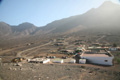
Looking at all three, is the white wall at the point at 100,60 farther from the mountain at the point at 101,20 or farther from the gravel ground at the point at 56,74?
the mountain at the point at 101,20

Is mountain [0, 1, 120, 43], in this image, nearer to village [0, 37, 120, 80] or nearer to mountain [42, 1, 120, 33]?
mountain [42, 1, 120, 33]

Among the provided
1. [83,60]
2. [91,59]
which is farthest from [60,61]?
[91,59]

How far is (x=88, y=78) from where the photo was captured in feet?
42.3

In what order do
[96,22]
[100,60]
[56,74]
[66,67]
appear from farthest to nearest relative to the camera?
[96,22] → [100,60] → [66,67] → [56,74]

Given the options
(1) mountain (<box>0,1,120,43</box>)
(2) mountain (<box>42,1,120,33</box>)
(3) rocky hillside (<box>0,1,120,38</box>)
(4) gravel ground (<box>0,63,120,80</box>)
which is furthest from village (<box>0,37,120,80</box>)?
(2) mountain (<box>42,1,120,33</box>)

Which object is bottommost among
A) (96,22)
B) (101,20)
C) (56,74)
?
(56,74)

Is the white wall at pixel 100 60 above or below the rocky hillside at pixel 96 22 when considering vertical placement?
below

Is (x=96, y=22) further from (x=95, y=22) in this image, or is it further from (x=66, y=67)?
(x=66, y=67)

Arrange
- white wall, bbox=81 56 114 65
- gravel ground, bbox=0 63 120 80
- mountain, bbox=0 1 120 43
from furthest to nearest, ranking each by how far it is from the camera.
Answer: mountain, bbox=0 1 120 43 → white wall, bbox=81 56 114 65 → gravel ground, bbox=0 63 120 80

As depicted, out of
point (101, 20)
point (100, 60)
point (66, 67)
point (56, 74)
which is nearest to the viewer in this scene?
point (56, 74)

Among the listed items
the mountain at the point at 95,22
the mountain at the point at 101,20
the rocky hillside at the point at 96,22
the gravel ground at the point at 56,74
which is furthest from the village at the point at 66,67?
the mountain at the point at 101,20

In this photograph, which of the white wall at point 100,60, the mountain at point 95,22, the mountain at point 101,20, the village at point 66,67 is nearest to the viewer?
the village at point 66,67

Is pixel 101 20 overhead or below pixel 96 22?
overhead

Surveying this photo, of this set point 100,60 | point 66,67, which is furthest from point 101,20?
point 66,67
